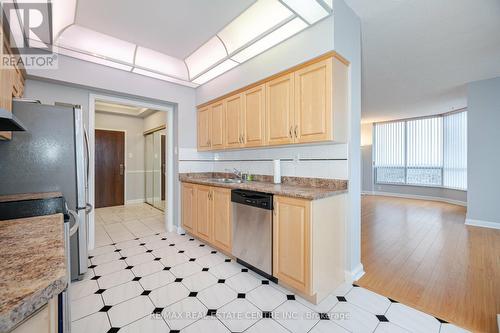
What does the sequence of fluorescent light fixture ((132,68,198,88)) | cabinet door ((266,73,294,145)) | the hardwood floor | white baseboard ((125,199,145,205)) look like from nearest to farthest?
the hardwood floor
cabinet door ((266,73,294,145))
fluorescent light fixture ((132,68,198,88))
white baseboard ((125,199,145,205))

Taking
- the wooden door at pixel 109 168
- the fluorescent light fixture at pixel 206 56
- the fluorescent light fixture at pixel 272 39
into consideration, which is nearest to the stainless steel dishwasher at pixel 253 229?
the fluorescent light fixture at pixel 272 39

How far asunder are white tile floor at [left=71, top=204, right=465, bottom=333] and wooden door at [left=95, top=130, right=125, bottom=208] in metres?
3.41

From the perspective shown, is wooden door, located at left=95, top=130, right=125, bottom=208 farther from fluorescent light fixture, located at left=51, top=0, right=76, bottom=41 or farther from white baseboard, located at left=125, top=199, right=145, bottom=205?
fluorescent light fixture, located at left=51, top=0, right=76, bottom=41

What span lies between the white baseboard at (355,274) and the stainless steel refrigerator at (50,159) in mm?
2544

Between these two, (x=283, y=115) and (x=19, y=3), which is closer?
(x=19, y=3)

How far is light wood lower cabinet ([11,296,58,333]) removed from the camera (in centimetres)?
52

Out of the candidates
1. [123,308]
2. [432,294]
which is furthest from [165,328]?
[432,294]

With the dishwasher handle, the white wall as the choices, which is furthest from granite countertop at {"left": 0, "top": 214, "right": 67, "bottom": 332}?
the white wall

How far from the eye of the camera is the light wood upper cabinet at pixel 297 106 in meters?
2.02

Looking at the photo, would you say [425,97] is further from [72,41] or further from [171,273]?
[72,41]

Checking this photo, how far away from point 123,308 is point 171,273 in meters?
0.59

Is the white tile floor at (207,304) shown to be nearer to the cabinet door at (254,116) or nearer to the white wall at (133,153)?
the cabinet door at (254,116)

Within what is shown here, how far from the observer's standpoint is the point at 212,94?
11.4 feet

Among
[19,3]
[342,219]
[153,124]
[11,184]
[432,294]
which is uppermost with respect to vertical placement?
[19,3]
